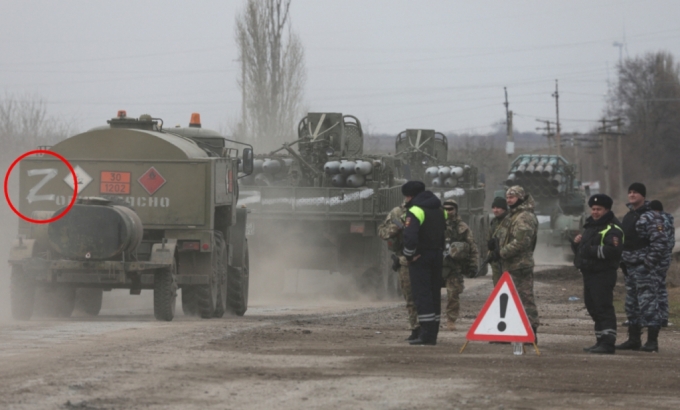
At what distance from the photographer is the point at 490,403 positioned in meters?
8.64

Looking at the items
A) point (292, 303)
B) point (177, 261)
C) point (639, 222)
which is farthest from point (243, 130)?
point (639, 222)

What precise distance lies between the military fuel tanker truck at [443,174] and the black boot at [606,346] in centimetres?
1719

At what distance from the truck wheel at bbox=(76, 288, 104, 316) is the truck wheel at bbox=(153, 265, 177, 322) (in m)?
2.66

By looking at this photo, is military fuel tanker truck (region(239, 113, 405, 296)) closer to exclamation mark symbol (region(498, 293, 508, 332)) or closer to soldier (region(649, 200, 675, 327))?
soldier (region(649, 200, 675, 327))

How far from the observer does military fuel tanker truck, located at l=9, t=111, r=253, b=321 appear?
1495cm

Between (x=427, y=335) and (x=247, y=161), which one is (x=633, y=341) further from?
(x=247, y=161)

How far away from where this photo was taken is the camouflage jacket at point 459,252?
14.5m

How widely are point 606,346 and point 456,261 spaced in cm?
276

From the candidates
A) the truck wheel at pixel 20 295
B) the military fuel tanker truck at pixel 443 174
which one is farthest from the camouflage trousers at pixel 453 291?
the military fuel tanker truck at pixel 443 174

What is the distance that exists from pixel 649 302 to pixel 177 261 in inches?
252

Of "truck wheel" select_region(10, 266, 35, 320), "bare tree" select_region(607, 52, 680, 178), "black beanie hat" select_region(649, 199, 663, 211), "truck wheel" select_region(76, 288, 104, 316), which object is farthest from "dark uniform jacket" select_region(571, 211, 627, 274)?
"bare tree" select_region(607, 52, 680, 178)

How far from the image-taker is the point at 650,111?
3738 inches

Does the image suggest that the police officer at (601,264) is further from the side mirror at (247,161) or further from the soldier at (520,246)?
the side mirror at (247,161)

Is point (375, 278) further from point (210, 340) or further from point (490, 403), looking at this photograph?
point (490, 403)
